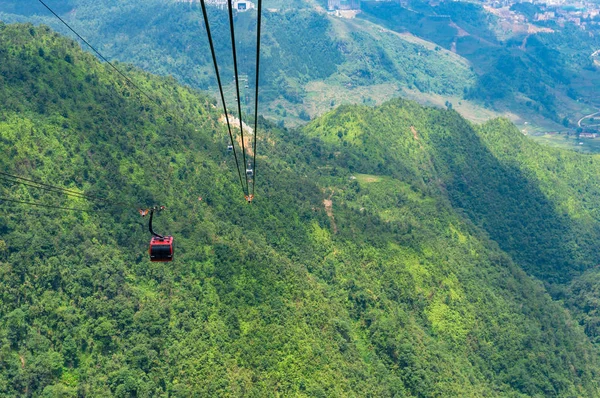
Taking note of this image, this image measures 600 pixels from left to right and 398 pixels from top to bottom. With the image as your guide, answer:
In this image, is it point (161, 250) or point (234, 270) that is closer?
point (161, 250)

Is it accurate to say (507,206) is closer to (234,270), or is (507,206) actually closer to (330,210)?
(330,210)

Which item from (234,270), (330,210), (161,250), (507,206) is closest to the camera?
(161,250)

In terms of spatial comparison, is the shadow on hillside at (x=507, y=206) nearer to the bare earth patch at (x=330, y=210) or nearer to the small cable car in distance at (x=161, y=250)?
the bare earth patch at (x=330, y=210)

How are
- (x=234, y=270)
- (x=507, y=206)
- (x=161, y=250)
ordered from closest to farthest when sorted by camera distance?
(x=161, y=250) → (x=234, y=270) → (x=507, y=206)

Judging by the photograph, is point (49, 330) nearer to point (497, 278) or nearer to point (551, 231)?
point (497, 278)

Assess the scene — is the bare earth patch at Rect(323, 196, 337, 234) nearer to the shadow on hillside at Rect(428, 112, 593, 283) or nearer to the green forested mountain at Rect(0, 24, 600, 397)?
the green forested mountain at Rect(0, 24, 600, 397)

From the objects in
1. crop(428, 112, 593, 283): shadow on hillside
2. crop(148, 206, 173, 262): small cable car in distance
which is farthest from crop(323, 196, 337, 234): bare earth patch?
crop(148, 206, 173, 262): small cable car in distance

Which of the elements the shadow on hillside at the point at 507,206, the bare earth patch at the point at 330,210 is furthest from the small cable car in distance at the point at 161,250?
the shadow on hillside at the point at 507,206

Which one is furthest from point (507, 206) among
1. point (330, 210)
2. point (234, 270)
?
point (234, 270)

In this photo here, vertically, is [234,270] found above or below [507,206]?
above
